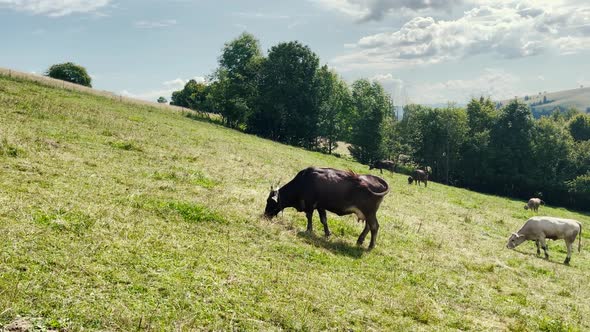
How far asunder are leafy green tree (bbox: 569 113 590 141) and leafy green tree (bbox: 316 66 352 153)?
183 ft

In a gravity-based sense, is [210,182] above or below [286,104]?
below

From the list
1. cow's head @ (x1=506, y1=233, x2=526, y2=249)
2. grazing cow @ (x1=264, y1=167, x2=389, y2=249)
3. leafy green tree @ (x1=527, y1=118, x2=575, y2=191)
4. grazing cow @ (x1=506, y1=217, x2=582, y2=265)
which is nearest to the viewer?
grazing cow @ (x1=264, y1=167, x2=389, y2=249)

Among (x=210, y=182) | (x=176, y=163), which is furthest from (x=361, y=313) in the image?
(x=176, y=163)

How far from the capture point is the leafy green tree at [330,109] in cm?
6556

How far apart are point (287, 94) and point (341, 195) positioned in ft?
163

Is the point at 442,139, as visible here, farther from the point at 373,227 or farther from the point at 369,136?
the point at 373,227

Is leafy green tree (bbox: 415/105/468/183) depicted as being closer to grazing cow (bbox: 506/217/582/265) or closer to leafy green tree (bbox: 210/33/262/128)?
leafy green tree (bbox: 210/33/262/128)

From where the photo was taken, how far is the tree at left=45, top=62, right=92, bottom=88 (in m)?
94.9

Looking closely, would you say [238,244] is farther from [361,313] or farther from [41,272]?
[41,272]

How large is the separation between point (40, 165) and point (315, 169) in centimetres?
920

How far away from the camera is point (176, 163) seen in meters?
20.0

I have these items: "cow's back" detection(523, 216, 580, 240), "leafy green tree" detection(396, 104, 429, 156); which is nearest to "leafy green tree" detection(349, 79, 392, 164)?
"leafy green tree" detection(396, 104, 429, 156)

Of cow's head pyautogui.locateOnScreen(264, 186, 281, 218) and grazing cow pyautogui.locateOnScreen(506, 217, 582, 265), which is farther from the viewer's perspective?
grazing cow pyautogui.locateOnScreen(506, 217, 582, 265)

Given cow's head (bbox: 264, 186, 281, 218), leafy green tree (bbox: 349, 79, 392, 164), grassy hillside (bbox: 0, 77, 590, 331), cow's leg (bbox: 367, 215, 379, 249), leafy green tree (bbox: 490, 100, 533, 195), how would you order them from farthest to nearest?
leafy green tree (bbox: 349, 79, 392, 164) → leafy green tree (bbox: 490, 100, 533, 195) → cow's head (bbox: 264, 186, 281, 218) → cow's leg (bbox: 367, 215, 379, 249) → grassy hillside (bbox: 0, 77, 590, 331)
